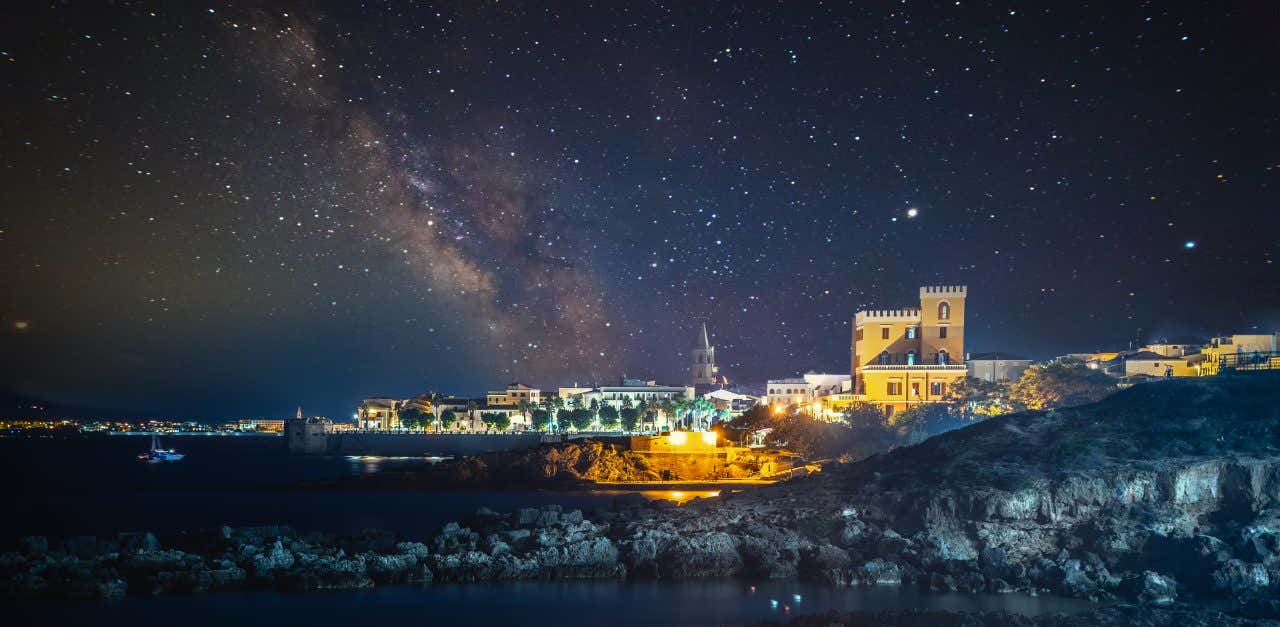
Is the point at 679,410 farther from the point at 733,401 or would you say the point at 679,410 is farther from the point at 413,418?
the point at 413,418

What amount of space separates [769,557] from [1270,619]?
1470cm

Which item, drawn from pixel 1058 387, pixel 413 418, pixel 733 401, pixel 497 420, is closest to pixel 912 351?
pixel 1058 387

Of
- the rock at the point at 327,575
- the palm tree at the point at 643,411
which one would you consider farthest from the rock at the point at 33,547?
the palm tree at the point at 643,411

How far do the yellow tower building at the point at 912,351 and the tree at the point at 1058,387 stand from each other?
18.4 feet

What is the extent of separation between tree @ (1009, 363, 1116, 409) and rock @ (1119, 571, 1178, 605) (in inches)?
1733

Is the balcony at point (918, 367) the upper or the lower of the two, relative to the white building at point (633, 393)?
upper

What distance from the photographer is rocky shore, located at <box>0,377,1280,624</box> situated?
104 ft

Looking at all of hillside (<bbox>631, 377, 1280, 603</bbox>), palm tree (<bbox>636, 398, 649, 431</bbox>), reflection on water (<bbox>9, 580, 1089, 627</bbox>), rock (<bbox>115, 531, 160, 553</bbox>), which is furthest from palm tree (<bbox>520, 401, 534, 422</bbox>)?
reflection on water (<bbox>9, 580, 1089, 627</bbox>)

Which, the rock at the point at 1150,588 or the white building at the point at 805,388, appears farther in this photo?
the white building at the point at 805,388

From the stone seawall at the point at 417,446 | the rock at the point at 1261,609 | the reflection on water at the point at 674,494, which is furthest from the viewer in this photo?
the stone seawall at the point at 417,446

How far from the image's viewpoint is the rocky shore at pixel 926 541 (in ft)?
104

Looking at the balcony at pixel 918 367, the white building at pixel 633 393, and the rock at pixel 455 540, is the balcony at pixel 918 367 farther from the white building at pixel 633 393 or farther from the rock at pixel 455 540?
the white building at pixel 633 393

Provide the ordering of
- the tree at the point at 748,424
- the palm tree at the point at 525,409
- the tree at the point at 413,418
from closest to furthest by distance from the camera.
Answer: the tree at the point at 748,424 < the palm tree at the point at 525,409 < the tree at the point at 413,418

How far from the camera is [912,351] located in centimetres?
8638
